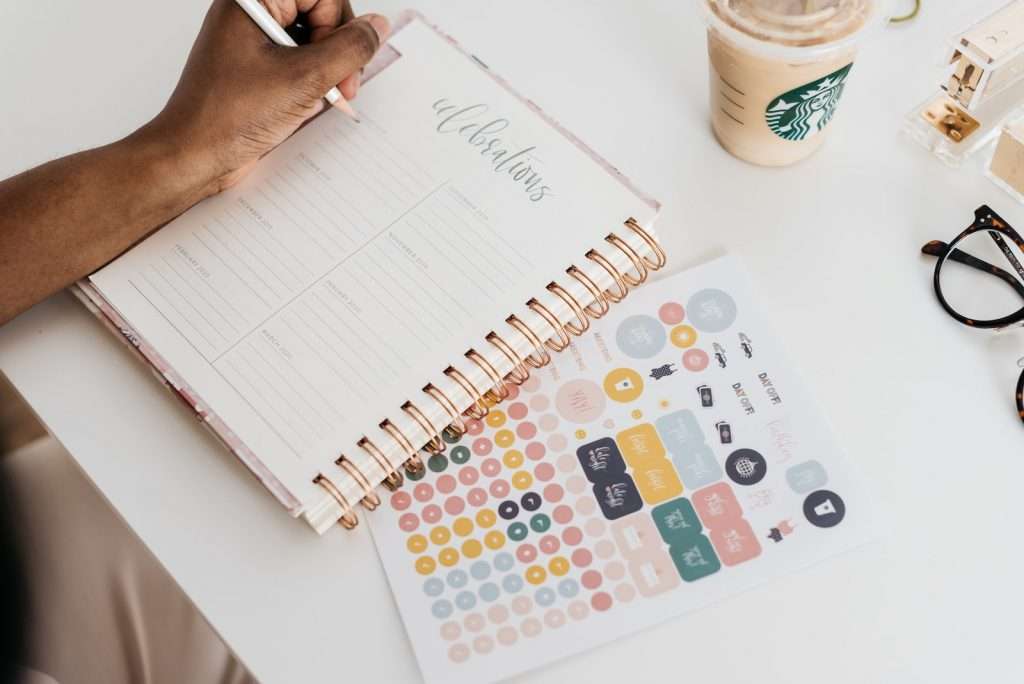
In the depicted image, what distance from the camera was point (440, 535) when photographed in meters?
0.66

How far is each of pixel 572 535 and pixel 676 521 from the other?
7cm

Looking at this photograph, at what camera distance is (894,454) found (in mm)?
665

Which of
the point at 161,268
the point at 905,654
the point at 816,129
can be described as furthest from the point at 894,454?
the point at 161,268

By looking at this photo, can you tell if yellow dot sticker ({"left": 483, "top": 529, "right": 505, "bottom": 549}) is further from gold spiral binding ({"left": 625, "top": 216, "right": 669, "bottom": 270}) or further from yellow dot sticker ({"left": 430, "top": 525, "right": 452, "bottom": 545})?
gold spiral binding ({"left": 625, "top": 216, "right": 669, "bottom": 270})

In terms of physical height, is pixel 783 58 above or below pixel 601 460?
above

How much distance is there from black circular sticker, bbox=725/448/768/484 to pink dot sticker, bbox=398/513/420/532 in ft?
0.70

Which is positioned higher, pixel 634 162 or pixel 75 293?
pixel 75 293

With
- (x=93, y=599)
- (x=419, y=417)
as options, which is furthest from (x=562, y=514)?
(x=93, y=599)

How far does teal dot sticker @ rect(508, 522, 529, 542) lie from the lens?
66 centimetres

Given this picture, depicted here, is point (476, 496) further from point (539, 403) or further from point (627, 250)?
point (627, 250)

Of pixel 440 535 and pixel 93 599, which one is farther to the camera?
pixel 93 599

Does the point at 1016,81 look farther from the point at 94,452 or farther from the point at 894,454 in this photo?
the point at 94,452

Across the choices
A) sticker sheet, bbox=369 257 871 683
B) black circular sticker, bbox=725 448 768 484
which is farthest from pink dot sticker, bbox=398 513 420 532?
black circular sticker, bbox=725 448 768 484

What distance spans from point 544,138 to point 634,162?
0.08 metres
